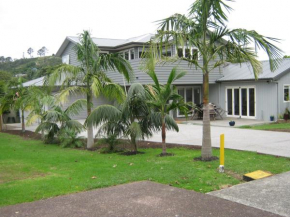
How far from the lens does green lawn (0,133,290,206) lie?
6660mm

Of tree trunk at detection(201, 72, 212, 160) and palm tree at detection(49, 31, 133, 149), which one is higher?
palm tree at detection(49, 31, 133, 149)

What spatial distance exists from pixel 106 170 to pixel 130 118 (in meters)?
3.01

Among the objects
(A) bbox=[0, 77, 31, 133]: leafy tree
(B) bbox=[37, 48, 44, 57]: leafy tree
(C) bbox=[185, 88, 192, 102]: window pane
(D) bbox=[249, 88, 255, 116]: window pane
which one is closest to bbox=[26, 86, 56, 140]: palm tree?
(A) bbox=[0, 77, 31, 133]: leafy tree

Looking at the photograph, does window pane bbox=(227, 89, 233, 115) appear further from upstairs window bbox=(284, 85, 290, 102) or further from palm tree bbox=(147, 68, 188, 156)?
palm tree bbox=(147, 68, 188, 156)

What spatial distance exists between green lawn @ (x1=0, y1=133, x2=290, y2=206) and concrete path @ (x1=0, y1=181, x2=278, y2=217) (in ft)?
1.39

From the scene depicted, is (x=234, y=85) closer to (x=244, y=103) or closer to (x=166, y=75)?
(x=244, y=103)

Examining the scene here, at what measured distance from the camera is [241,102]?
891 inches

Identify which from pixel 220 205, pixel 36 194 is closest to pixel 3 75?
pixel 36 194

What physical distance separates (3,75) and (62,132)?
22016 millimetres

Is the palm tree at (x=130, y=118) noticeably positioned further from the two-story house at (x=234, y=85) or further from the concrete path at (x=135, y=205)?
the two-story house at (x=234, y=85)

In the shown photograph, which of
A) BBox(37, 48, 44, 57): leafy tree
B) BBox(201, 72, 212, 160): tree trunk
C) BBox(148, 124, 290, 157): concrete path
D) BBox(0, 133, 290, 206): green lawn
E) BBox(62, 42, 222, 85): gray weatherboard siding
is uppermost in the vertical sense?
BBox(37, 48, 44, 57): leafy tree

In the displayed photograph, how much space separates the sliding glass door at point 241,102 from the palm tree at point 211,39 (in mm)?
13080

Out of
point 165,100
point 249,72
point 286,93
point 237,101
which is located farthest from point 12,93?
point 286,93

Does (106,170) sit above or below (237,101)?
below
